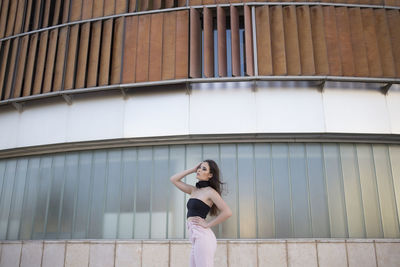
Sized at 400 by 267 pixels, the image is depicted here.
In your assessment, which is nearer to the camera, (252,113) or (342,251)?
(342,251)

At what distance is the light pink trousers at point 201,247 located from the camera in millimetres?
4113

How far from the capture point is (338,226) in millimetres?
9391

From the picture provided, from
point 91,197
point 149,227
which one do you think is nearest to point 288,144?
point 149,227

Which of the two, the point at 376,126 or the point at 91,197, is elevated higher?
the point at 376,126

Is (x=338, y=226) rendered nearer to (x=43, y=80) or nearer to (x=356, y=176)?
(x=356, y=176)

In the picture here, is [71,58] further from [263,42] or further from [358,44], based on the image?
[358,44]

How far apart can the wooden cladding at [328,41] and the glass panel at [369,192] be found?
2.17m

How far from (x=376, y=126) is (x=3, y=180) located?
11.1 metres

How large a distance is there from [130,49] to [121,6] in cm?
162

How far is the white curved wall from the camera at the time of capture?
9.60m

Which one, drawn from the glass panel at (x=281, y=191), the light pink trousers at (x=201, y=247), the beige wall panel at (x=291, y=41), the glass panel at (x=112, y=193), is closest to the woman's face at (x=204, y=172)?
the light pink trousers at (x=201, y=247)

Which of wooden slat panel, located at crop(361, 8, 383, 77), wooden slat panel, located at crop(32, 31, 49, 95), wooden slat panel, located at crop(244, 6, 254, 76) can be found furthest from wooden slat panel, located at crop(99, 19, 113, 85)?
wooden slat panel, located at crop(361, 8, 383, 77)

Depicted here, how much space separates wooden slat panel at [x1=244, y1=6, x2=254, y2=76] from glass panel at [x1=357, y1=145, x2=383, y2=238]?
372 centimetres

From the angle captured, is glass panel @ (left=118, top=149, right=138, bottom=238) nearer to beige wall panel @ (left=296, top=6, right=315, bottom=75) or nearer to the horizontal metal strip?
the horizontal metal strip
